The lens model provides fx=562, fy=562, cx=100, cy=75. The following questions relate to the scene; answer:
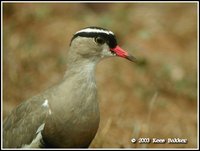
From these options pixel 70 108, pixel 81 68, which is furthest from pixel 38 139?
pixel 81 68

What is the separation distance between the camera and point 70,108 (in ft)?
12.7

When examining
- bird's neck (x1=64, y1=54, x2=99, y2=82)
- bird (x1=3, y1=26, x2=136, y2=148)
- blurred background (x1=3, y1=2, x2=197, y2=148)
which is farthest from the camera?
blurred background (x1=3, y1=2, x2=197, y2=148)

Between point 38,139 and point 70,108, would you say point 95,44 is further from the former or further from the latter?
point 38,139

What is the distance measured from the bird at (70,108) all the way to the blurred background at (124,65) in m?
1.10

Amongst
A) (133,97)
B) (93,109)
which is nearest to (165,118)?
(133,97)

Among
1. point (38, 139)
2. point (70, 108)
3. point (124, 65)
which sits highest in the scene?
point (70, 108)

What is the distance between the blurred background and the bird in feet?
3.62

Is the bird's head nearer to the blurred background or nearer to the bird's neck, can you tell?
the bird's neck

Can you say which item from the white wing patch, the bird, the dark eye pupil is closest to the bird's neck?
the bird

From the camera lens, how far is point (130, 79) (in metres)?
7.26

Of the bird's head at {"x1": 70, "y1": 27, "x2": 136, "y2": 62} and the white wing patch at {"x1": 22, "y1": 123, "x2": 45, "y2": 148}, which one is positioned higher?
the bird's head at {"x1": 70, "y1": 27, "x2": 136, "y2": 62}

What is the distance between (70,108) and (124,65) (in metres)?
3.66

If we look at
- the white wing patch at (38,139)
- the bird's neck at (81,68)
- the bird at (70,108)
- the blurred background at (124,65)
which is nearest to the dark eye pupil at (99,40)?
the bird at (70,108)

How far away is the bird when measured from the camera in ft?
12.7
